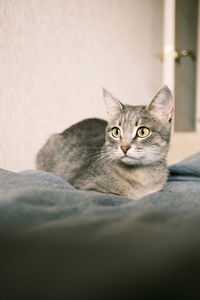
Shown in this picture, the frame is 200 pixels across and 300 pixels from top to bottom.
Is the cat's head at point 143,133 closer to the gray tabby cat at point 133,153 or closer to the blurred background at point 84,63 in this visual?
the gray tabby cat at point 133,153

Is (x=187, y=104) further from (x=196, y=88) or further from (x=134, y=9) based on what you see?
(x=134, y=9)

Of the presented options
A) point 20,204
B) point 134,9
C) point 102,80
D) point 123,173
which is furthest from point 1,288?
point 134,9

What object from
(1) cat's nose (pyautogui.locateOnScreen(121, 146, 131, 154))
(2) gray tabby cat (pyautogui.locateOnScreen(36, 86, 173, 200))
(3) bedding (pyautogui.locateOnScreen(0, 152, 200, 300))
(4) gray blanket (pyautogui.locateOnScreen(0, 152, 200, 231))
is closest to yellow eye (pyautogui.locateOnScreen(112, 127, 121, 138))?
(2) gray tabby cat (pyautogui.locateOnScreen(36, 86, 173, 200))

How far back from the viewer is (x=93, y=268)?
22 cm

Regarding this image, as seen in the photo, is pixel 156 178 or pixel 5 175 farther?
pixel 156 178

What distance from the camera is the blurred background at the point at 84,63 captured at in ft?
4.71

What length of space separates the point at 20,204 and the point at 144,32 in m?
2.35

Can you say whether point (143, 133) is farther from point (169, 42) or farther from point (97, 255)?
point (169, 42)

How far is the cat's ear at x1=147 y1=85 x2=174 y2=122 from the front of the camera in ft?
3.57

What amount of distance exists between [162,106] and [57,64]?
0.79m

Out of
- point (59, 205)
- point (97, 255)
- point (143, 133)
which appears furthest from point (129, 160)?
point (97, 255)

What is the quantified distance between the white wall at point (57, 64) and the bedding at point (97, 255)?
1159 millimetres

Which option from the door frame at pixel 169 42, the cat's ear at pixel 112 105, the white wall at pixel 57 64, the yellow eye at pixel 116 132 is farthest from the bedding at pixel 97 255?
the door frame at pixel 169 42

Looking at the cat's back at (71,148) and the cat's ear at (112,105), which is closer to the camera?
the cat's ear at (112,105)
